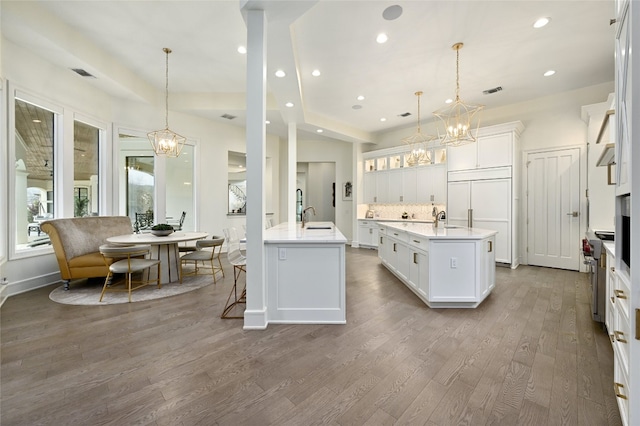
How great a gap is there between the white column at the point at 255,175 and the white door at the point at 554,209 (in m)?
5.63

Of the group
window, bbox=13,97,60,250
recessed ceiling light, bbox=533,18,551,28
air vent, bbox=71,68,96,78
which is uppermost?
recessed ceiling light, bbox=533,18,551,28

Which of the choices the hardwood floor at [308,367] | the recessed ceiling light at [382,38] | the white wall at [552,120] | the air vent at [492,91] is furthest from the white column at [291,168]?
the white wall at [552,120]

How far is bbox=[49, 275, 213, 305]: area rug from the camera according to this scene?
3354 mm

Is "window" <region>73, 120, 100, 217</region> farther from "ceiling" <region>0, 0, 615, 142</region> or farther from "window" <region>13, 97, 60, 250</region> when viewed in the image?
"ceiling" <region>0, 0, 615, 142</region>

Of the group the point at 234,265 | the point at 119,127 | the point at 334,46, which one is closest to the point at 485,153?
the point at 334,46

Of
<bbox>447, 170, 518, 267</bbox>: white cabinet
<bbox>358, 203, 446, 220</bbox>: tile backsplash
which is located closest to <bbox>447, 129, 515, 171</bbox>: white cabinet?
<bbox>447, 170, 518, 267</bbox>: white cabinet

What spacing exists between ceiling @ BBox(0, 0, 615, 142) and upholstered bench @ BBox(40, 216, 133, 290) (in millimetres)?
2346

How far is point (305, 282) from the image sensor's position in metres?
2.71

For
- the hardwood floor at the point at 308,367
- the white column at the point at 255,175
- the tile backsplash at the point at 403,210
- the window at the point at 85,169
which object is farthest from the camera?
the tile backsplash at the point at 403,210

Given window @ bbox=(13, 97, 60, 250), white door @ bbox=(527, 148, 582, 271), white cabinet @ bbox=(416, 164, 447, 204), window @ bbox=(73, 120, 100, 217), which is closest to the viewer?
window @ bbox=(13, 97, 60, 250)

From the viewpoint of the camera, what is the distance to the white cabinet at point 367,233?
7.64 metres

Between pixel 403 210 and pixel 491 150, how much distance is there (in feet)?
8.81

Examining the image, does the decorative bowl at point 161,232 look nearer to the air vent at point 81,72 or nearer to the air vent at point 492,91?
the air vent at point 81,72

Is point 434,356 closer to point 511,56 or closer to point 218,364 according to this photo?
point 218,364
